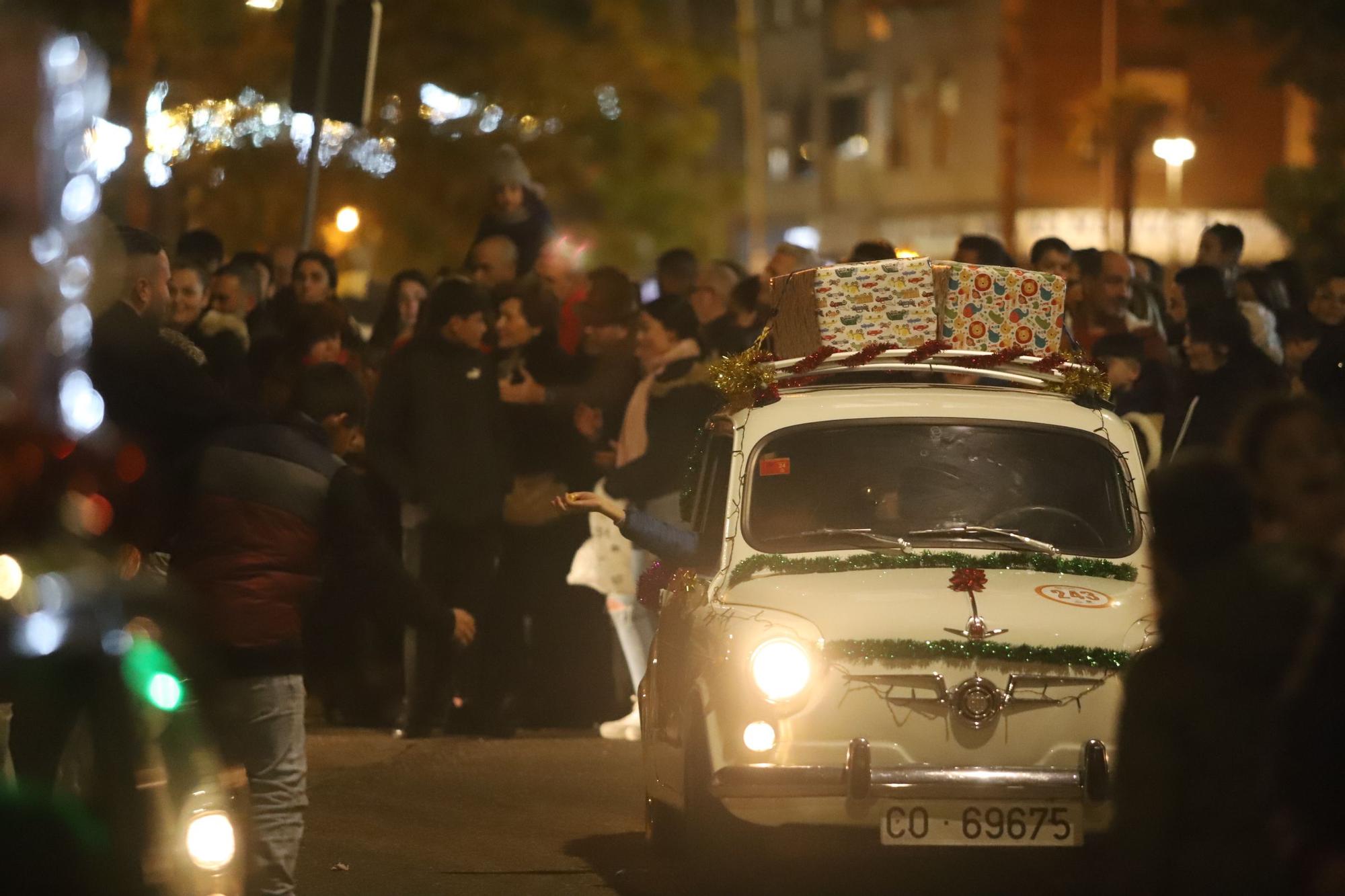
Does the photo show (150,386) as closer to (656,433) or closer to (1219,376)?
(656,433)

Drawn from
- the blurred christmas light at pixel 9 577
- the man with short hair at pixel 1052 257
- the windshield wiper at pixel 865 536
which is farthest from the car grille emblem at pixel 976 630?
the man with short hair at pixel 1052 257

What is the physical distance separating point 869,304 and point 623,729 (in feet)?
13.1

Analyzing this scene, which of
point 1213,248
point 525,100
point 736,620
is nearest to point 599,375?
point 1213,248

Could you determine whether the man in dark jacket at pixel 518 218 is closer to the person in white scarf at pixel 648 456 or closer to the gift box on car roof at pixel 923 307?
the person in white scarf at pixel 648 456

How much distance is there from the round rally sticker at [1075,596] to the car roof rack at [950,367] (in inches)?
52.0

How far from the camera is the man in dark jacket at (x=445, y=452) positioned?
43.8 ft

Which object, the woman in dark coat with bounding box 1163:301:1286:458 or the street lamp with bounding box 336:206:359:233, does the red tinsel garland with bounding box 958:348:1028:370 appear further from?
the street lamp with bounding box 336:206:359:233

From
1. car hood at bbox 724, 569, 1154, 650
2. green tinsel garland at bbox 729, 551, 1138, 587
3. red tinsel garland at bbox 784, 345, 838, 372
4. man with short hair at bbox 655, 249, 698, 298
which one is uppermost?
man with short hair at bbox 655, 249, 698, 298

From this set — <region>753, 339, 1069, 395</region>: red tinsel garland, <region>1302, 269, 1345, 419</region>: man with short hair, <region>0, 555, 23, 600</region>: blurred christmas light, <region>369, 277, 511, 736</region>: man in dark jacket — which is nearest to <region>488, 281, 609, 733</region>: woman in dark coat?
<region>369, 277, 511, 736</region>: man in dark jacket

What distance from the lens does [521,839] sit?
10.3m

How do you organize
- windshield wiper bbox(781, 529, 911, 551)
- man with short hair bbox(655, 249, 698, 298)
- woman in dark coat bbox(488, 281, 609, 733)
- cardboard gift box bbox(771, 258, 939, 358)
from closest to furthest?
windshield wiper bbox(781, 529, 911, 551), cardboard gift box bbox(771, 258, 939, 358), woman in dark coat bbox(488, 281, 609, 733), man with short hair bbox(655, 249, 698, 298)

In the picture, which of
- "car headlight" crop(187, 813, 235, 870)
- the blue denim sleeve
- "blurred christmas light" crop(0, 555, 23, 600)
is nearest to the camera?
"blurred christmas light" crop(0, 555, 23, 600)

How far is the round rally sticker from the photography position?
28.2ft

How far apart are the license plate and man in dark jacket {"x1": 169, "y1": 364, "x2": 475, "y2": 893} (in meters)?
1.73
